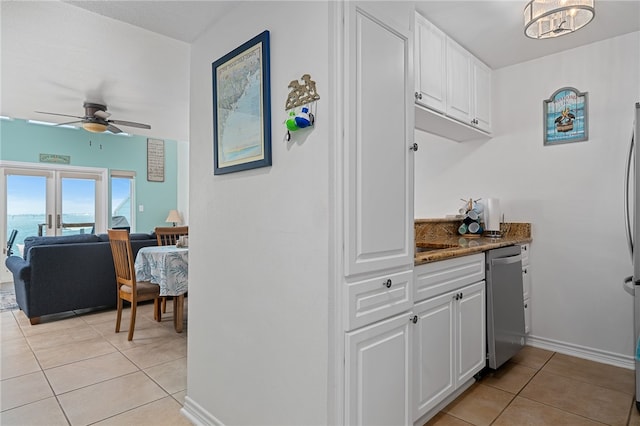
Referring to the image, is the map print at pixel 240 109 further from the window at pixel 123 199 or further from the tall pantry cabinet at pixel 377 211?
the window at pixel 123 199

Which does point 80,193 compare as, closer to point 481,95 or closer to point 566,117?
point 481,95

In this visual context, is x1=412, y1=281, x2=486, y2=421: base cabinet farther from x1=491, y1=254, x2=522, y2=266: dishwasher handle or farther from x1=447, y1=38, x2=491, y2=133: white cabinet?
x1=447, y1=38, x2=491, y2=133: white cabinet

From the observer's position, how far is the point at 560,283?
2.92 metres

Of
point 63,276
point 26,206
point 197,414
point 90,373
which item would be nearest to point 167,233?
point 63,276

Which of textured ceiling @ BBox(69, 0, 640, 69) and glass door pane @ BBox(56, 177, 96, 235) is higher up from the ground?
textured ceiling @ BBox(69, 0, 640, 69)

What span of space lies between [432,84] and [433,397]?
1.89m

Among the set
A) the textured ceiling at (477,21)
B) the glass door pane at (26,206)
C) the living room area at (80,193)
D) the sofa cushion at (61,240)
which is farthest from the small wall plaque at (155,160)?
the textured ceiling at (477,21)

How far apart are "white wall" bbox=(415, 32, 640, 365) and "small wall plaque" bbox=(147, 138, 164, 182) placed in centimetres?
625

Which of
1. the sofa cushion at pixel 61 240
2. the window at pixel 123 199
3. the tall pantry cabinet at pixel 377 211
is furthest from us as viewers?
the window at pixel 123 199

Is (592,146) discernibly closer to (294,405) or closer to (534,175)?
(534,175)

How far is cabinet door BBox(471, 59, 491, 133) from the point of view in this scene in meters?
2.97

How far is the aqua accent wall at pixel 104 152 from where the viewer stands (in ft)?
19.7

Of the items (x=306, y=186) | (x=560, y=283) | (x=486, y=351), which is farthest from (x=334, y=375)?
(x=560, y=283)

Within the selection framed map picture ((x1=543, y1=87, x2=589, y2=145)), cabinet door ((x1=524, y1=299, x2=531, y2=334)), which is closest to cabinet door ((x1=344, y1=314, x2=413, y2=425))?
cabinet door ((x1=524, y1=299, x2=531, y2=334))
